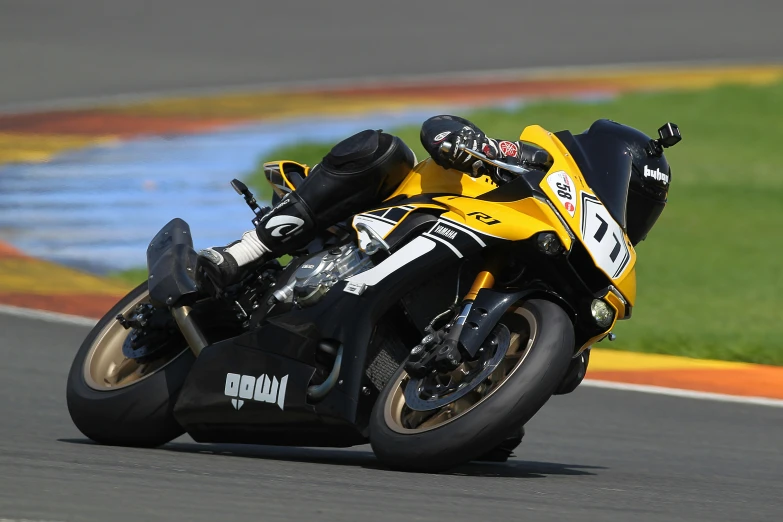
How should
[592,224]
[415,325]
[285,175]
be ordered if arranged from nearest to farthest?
[592,224] < [415,325] < [285,175]

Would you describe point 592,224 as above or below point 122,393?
below

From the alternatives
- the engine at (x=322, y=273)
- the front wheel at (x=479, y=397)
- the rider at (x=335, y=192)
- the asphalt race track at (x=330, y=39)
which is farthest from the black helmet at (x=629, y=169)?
the asphalt race track at (x=330, y=39)

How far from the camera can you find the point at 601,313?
5.23 meters

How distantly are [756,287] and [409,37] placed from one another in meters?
12.2

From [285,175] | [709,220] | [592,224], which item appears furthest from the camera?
[709,220]

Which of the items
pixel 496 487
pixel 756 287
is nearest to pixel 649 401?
pixel 496 487

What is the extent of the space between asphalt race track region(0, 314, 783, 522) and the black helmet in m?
1.00

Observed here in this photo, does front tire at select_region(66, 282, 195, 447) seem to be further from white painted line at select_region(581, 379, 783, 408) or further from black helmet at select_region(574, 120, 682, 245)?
white painted line at select_region(581, 379, 783, 408)

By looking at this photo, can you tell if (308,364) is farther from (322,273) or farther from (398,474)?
(398,474)

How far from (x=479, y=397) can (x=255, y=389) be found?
0.96m

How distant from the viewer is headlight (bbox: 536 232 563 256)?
16.7ft

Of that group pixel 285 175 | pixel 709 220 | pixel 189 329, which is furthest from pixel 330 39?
pixel 189 329

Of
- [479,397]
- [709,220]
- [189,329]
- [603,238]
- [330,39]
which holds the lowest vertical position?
[709,220]

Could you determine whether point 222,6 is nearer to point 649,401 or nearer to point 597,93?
point 597,93
